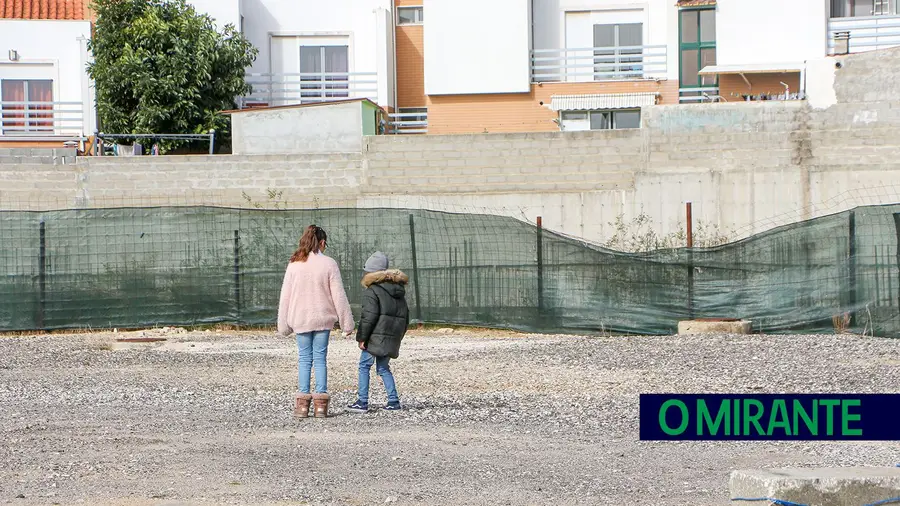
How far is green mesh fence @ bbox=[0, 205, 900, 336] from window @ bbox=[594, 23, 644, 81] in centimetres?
1376

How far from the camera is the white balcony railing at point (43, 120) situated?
32438 mm

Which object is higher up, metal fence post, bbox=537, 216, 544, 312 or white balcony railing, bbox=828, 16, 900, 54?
white balcony railing, bbox=828, 16, 900, 54

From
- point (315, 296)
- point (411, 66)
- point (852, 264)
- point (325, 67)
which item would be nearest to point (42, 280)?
point (315, 296)

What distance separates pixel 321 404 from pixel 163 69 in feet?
70.8


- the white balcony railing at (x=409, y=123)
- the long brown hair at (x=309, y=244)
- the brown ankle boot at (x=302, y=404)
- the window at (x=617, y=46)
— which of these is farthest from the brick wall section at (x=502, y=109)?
the brown ankle boot at (x=302, y=404)

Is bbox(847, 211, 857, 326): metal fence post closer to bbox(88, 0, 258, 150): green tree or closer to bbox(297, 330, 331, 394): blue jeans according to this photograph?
bbox(297, 330, 331, 394): blue jeans

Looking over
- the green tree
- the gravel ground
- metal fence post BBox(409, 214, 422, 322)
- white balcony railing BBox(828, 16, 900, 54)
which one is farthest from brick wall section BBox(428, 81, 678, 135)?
the gravel ground

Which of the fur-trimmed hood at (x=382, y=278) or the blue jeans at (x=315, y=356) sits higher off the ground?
the fur-trimmed hood at (x=382, y=278)

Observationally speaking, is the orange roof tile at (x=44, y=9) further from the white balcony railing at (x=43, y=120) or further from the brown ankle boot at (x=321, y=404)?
the brown ankle boot at (x=321, y=404)

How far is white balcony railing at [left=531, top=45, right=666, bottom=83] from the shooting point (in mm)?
32906

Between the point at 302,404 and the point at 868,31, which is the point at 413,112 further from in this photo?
the point at 302,404

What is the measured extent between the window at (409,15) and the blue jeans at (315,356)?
79.7 feet

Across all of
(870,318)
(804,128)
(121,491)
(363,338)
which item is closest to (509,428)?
(363,338)

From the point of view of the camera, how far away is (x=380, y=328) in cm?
1152
